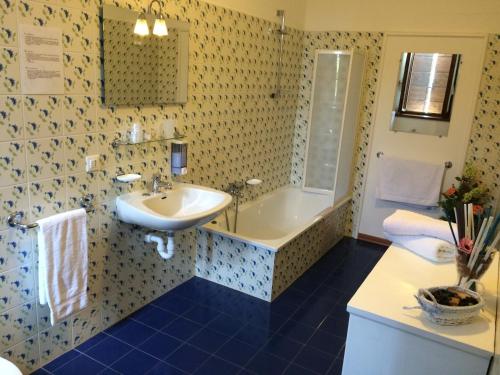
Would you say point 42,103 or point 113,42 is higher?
point 113,42

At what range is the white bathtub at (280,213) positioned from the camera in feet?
12.6

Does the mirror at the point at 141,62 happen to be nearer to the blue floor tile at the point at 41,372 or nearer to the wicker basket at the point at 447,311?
the blue floor tile at the point at 41,372

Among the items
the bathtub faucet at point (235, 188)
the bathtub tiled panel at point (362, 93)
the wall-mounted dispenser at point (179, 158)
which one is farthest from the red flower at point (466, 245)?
the bathtub tiled panel at point (362, 93)

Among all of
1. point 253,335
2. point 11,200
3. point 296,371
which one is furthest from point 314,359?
point 11,200

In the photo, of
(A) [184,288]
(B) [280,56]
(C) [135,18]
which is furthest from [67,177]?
(B) [280,56]

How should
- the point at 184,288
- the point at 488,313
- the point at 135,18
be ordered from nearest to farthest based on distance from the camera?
the point at 488,313, the point at 135,18, the point at 184,288

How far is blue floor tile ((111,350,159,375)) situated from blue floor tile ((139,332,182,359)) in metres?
0.04

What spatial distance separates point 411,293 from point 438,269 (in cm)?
33

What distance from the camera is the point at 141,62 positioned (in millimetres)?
2564

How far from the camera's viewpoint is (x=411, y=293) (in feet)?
5.60

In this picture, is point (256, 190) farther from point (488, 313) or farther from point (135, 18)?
point (488, 313)

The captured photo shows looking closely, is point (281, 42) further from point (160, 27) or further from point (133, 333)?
point (133, 333)

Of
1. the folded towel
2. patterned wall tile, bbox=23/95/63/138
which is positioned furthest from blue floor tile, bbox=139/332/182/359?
the folded towel

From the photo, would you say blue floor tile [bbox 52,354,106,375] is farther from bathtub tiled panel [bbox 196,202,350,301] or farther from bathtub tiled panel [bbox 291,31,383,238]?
bathtub tiled panel [bbox 291,31,383,238]
